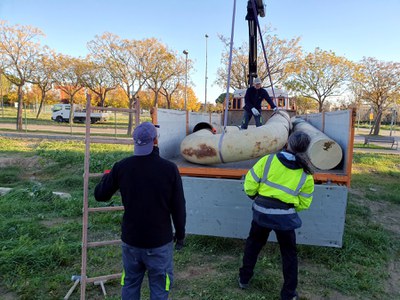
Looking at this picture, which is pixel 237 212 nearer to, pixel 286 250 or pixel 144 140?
pixel 286 250

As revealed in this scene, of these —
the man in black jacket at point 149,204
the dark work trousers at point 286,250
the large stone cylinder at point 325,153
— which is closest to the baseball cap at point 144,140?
the man in black jacket at point 149,204

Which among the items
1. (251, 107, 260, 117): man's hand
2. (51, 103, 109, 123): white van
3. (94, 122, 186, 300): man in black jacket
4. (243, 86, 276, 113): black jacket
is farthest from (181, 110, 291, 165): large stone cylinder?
(51, 103, 109, 123): white van

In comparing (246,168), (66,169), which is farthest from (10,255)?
(66,169)

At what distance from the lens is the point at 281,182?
3.09 metres

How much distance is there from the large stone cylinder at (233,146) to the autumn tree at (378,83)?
25.1 metres

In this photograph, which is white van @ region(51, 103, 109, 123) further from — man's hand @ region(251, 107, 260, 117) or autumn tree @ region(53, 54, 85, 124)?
man's hand @ region(251, 107, 260, 117)

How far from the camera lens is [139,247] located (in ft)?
7.86

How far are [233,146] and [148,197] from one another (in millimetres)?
2050

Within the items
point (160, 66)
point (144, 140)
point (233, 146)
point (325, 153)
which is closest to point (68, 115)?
point (160, 66)

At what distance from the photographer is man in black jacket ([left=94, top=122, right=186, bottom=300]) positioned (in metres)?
2.31

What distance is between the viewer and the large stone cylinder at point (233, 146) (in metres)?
4.18

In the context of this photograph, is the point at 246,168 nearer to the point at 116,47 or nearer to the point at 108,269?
the point at 108,269

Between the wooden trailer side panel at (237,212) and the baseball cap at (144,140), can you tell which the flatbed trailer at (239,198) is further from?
the baseball cap at (144,140)

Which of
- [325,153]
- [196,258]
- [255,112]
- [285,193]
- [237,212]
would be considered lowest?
[196,258]
